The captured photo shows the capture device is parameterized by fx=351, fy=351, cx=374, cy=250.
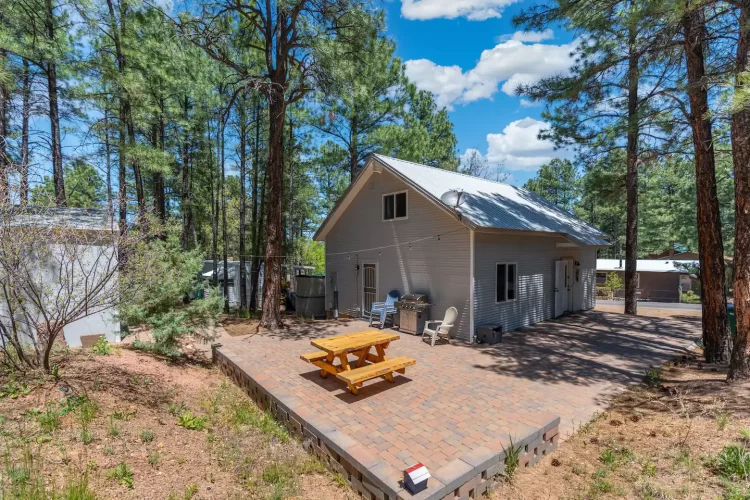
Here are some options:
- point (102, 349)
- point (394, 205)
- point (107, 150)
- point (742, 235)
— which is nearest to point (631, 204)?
point (742, 235)

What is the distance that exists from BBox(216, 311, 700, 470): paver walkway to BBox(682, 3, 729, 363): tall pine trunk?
102 centimetres

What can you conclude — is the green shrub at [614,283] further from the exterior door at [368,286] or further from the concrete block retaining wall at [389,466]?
the concrete block retaining wall at [389,466]

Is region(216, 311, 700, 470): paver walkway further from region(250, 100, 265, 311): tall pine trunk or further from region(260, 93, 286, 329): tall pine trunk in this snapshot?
region(250, 100, 265, 311): tall pine trunk

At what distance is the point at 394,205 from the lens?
10742 mm

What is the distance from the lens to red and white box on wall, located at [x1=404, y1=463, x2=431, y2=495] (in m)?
2.87

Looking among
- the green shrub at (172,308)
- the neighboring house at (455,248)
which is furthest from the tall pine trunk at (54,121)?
the neighboring house at (455,248)

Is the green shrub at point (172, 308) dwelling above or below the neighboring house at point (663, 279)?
above

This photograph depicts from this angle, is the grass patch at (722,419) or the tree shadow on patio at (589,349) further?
the tree shadow on patio at (589,349)

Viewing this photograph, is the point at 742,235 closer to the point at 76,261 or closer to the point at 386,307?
the point at 386,307

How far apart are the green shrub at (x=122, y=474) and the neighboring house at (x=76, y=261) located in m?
2.18

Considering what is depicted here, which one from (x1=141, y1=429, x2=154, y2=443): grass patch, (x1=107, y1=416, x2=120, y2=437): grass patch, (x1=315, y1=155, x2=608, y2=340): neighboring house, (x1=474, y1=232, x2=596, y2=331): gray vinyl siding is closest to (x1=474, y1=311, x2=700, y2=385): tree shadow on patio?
(x1=474, y1=232, x2=596, y2=331): gray vinyl siding

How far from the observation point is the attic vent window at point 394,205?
10.6m

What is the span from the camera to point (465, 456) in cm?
343

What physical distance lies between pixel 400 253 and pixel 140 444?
7.90 meters
